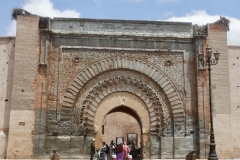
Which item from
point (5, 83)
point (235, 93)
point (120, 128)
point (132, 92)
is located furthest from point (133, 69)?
point (120, 128)

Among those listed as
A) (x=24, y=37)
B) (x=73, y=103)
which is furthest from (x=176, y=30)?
(x=24, y=37)

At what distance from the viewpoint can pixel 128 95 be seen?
41.3 feet

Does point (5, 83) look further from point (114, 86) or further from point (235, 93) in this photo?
point (235, 93)

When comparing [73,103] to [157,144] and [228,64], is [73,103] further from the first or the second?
[228,64]

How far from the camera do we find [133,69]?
12594mm

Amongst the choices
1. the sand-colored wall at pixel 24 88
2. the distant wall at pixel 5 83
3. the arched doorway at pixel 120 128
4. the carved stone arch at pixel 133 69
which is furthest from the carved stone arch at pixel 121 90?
the arched doorway at pixel 120 128

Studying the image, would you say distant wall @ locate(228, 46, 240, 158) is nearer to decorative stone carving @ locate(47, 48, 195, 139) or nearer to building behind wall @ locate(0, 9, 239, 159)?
building behind wall @ locate(0, 9, 239, 159)

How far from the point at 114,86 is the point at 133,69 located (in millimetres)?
929

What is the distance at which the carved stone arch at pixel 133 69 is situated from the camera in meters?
12.3

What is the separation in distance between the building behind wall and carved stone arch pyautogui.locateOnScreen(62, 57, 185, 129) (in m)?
0.04

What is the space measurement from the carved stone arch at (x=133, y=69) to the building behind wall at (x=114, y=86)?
4 centimetres

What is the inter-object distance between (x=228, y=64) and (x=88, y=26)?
5492 mm

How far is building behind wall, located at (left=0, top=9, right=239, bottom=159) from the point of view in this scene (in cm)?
1196

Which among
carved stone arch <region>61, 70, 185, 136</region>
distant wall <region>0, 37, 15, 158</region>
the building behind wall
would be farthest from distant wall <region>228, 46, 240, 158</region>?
A: distant wall <region>0, 37, 15, 158</region>
